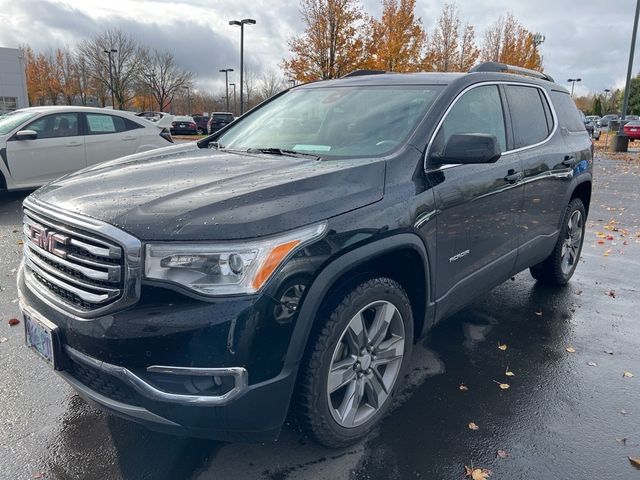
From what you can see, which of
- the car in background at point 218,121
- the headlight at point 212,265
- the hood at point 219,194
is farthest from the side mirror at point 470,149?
the car in background at point 218,121

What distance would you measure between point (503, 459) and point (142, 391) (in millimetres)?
1771

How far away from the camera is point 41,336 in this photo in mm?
2301

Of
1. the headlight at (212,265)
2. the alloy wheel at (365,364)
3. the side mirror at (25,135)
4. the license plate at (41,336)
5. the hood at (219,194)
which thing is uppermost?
the side mirror at (25,135)

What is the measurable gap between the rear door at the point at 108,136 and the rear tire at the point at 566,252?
24.8 feet

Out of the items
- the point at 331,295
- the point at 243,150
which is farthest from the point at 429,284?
the point at 243,150

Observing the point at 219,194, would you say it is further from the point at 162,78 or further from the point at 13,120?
the point at 162,78

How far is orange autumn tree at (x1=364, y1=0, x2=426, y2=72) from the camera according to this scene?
2305 centimetres

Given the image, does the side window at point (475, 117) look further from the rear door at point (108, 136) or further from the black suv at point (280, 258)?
the rear door at point (108, 136)

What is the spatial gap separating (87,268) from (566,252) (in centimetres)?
443

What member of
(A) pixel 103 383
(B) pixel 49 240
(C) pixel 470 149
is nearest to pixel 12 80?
(B) pixel 49 240

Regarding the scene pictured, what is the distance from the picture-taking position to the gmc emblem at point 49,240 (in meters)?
2.20

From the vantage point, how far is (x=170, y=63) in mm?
57844

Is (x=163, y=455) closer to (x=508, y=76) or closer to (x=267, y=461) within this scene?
(x=267, y=461)

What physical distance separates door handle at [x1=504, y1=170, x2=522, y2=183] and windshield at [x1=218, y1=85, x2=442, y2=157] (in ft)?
2.62
